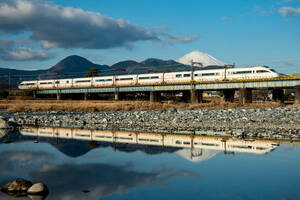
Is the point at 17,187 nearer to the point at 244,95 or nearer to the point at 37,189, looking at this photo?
the point at 37,189

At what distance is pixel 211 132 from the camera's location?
20.0 metres

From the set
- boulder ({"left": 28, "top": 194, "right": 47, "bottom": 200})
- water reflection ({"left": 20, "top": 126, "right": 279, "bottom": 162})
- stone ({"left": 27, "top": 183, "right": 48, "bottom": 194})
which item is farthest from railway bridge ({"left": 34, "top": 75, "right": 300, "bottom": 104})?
boulder ({"left": 28, "top": 194, "right": 47, "bottom": 200})

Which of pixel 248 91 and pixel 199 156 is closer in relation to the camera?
pixel 199 156

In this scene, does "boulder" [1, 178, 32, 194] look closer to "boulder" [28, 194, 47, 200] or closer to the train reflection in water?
"boulder" [28, 194, 47, 200]

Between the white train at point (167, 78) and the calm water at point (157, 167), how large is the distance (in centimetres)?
4308

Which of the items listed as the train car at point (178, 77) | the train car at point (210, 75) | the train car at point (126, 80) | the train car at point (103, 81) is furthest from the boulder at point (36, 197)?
the train car at point (103, 81)

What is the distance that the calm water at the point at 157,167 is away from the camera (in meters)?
8.33

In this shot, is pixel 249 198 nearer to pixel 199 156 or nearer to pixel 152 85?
pixel 199 156

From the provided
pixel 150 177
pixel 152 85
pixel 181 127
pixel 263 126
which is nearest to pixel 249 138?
pixel 263 126

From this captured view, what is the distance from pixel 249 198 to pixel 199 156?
5.18 metres

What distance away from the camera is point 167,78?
69375 mm

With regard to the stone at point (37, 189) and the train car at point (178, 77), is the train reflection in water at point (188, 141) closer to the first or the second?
the stone at point (37, 189)

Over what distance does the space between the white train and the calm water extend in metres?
43.1

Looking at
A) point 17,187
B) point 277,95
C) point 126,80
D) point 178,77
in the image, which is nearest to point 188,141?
point 17,187
